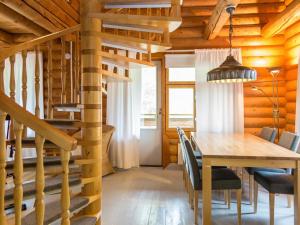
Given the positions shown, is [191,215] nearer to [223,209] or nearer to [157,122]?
[223,209]

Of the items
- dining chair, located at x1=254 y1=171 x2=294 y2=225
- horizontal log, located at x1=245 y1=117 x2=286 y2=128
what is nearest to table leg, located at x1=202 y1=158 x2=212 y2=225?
dining chair, located at x1=254 y1=171 x2=294 y2=225

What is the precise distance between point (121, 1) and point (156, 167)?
3706 millimetres

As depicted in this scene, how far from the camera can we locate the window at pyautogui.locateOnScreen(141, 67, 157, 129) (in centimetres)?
582

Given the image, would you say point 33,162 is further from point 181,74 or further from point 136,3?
point 181,74

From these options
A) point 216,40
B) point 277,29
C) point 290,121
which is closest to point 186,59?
→ point 216,40

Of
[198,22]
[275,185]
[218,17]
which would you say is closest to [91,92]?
[275,185]

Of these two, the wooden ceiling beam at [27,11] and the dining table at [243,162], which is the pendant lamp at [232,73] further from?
the wooden ceiling beam at [27,11]

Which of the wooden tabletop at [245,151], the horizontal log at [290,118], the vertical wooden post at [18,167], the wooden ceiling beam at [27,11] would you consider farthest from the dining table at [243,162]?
the wooden ceiling beam at [27,11]

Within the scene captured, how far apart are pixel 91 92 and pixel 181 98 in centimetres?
330

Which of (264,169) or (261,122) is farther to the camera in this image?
(261,122)

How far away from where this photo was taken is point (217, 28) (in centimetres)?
455

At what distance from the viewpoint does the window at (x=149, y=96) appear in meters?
5.82

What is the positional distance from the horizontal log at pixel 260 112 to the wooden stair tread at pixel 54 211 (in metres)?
3.96

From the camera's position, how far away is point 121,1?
2779 mm
